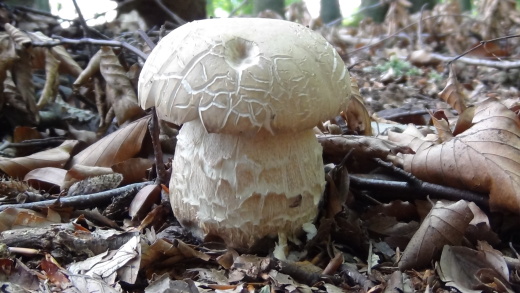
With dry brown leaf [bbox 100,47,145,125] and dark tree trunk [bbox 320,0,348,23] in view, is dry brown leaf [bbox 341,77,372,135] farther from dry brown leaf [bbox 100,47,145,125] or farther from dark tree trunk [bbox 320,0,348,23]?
dark tree trunk [bbox 320,0,348,23]

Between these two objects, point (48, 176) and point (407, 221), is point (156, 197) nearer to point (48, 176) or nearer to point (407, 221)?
point (48, 176)

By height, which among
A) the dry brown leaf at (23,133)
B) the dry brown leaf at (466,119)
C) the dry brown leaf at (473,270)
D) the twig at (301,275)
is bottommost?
the dry brown leaf at (473,270)

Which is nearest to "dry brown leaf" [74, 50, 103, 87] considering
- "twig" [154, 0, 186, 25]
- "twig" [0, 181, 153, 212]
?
"twig" [0, 181, 153, 212]

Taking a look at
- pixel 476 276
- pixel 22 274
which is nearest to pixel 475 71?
pixel 476 276

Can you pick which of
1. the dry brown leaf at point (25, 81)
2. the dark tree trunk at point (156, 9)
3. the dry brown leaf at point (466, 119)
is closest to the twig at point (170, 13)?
the dark tree trunk at point (156, 9)

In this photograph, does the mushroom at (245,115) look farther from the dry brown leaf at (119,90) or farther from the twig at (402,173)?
the dry brown leaf at (119,90)
